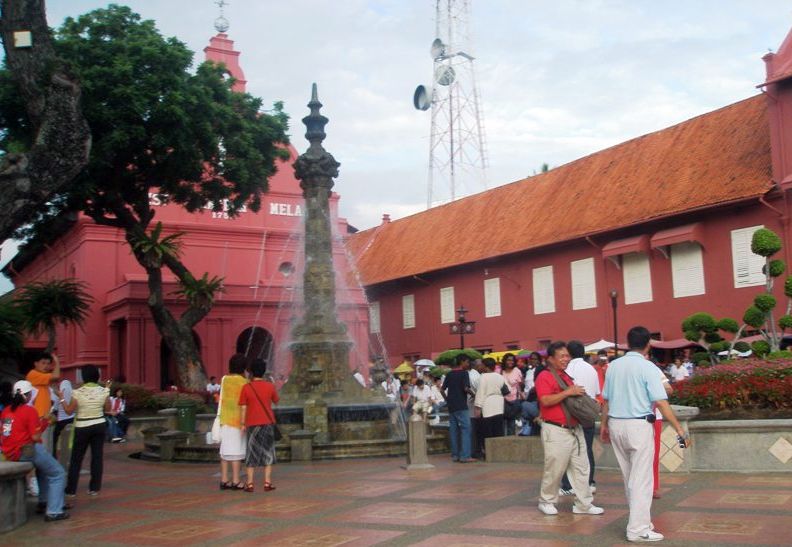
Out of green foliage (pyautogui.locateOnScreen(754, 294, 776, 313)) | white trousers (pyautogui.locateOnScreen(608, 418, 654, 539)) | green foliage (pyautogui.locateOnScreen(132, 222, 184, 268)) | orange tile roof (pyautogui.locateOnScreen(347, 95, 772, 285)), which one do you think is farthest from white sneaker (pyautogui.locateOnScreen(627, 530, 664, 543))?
green foliage (pyautogui.locateOnScreen(132, 222, 184, 268))

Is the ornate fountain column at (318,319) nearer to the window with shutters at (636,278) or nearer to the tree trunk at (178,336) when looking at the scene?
the tree trunk at (178,336)

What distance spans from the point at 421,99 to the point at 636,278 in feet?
61.7

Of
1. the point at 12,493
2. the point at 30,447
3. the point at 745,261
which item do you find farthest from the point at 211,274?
the point at 12,493

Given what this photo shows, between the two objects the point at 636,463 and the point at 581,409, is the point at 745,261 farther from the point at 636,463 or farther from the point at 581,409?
the point at 636,463

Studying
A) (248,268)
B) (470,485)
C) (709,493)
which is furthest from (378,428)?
(248,268)

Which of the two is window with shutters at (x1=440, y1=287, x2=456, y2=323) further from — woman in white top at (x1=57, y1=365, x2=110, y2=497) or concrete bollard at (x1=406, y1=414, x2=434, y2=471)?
woman in white top at (x1=57, y1=365, x2=110, y2=497)

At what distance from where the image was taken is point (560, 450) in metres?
7.73

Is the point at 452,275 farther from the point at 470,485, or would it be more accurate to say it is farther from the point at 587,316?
the point at 470,485

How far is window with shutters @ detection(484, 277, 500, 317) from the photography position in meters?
34.8

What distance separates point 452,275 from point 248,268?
8728 mm

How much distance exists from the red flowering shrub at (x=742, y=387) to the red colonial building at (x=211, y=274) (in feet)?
64.5

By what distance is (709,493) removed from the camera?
8.72 meters

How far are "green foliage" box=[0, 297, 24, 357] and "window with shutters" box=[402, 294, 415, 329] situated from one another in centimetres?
1701

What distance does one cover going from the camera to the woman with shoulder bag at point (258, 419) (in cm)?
991
